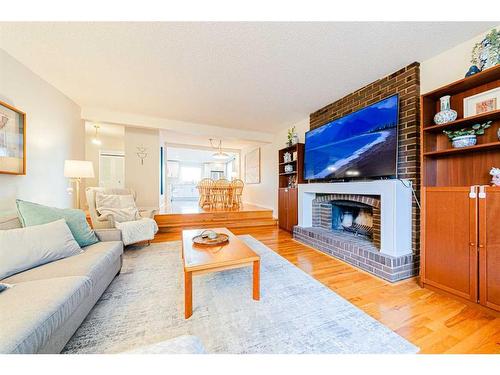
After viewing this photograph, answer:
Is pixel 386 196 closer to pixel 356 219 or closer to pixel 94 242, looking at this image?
pixel 356 219

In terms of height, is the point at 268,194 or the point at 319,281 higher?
the point at 268,194

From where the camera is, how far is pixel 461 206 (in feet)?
5.26

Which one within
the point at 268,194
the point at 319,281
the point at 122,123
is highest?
the point at 122,123

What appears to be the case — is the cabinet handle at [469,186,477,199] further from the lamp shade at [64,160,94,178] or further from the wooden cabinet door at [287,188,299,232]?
the lamp shade at [64,160,94,178]

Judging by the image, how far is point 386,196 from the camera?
7.04 ft

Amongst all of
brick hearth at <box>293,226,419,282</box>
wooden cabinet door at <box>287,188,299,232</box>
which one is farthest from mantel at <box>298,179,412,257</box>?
wooden cabinet door at <box>287,188,299,232</box>

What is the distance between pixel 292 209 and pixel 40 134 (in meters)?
4.06

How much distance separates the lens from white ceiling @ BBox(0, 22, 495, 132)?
1.70m

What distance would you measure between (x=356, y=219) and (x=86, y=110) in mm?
5112

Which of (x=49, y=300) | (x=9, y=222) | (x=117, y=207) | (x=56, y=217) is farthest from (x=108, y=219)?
(x=49, y=300)

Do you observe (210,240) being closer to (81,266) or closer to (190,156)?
(81,266)
